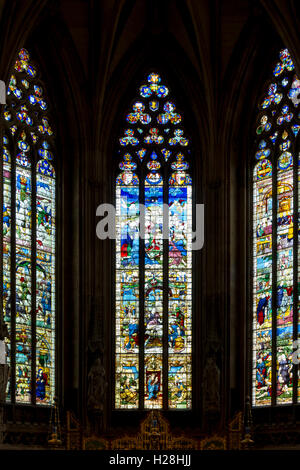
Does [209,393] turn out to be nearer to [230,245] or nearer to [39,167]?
[230,245]

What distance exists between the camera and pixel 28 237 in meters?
42.6

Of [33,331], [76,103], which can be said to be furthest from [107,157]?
[33,331]

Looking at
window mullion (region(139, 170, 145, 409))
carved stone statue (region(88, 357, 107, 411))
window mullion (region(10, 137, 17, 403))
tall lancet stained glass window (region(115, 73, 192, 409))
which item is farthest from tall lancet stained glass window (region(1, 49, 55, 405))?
window mullion (region(139, 170, 145, 409))

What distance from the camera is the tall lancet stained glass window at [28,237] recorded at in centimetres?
4184

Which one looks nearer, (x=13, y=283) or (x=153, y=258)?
(x=13, y=283)

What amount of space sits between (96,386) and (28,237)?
3.39 metres

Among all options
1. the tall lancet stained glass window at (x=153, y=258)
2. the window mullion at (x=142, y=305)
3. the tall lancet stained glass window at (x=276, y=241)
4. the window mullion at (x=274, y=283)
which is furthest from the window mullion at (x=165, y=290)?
the window mullion at (x=274, y=283)

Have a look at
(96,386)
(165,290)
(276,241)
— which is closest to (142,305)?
(165,290)

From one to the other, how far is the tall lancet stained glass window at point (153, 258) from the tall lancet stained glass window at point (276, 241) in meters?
1.54

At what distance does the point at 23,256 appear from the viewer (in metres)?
42.3

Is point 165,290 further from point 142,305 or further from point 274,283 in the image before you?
point 274,283

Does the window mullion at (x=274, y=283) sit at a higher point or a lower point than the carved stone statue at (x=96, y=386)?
higher

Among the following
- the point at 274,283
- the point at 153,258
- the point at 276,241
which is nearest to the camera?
the point at 274,283

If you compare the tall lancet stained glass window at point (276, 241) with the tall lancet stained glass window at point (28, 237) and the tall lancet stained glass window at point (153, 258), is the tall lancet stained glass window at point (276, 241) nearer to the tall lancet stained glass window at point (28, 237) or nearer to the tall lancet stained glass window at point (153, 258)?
the tall lancet stained glass window at point (153, 258)
